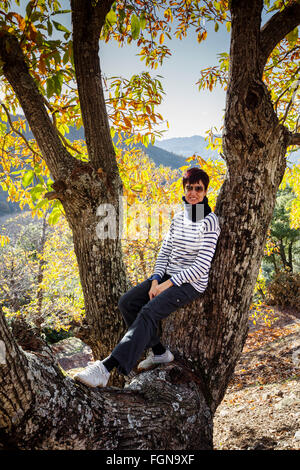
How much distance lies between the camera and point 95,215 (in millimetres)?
2592

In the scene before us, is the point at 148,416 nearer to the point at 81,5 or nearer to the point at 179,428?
the point at 179,428

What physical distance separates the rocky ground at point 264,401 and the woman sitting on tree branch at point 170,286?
1.48 meters

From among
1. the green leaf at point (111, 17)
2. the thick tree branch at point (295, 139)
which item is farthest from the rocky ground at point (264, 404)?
the green leaf at point (111, 17)

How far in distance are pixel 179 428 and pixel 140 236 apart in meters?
7.19

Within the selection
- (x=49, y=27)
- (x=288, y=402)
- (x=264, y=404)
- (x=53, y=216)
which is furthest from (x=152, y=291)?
(x=264, y=404)

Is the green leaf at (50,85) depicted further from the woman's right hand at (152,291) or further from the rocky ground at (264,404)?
the rocky ground at (264,404)

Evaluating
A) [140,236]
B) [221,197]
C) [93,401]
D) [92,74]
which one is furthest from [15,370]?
[140,236]

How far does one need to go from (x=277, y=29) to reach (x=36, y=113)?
2.34 meters

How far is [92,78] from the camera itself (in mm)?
2646

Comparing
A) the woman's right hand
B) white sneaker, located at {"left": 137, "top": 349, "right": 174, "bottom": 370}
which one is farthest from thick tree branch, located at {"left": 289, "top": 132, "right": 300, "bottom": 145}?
white sneaker, located at {"left": 137, "top": 349, "right": 174, "bottom": 370}

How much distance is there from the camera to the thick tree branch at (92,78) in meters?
2.61

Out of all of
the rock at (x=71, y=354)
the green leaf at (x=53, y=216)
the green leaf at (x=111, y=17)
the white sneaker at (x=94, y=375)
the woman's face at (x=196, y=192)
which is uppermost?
the green leaf at (x=111, y=17)

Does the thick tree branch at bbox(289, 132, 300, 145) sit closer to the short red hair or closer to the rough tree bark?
the rough tree bark

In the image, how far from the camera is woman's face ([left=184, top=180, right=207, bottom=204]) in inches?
96.0
